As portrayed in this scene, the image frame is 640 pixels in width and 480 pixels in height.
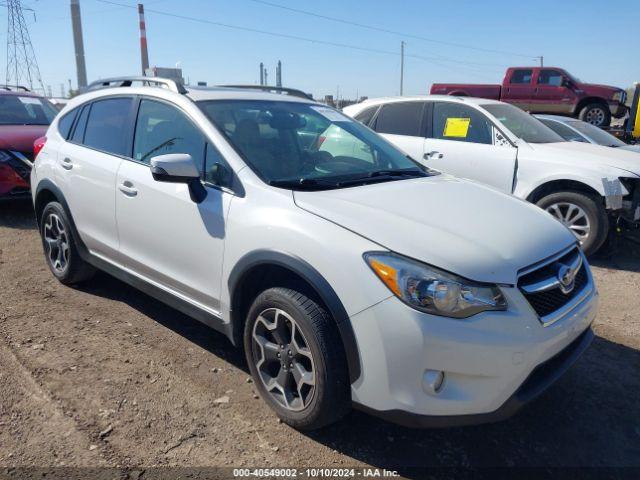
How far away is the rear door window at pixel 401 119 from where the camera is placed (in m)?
6.94

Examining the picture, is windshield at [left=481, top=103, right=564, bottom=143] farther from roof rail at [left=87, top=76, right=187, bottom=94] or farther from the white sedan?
roof rail at [left=87, top=76, right=187, bottom=94]

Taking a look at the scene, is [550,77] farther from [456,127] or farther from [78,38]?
[78,38]

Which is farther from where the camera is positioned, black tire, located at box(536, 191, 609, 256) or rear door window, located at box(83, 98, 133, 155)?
black tire, located at box(536, 191, 609, 256)

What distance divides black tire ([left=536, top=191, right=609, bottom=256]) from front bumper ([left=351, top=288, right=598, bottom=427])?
12.3 ft

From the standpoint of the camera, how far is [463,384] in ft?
7.25

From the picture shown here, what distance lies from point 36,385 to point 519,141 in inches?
211

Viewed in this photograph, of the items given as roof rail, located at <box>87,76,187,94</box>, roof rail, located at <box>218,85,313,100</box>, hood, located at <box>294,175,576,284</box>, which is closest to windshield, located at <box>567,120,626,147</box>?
roof rail, located at <box>218,85,313,100</box>

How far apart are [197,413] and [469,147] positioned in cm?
475

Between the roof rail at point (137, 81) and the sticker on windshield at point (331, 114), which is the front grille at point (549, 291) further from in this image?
the roof rail at point (137, 81)

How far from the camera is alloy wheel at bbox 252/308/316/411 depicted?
101 inches

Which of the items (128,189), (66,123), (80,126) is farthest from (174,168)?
(66,123)

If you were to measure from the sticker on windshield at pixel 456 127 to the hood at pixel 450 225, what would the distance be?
361cm

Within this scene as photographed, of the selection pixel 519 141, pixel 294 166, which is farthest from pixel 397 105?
pixel 294 166

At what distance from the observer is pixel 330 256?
2346mm
